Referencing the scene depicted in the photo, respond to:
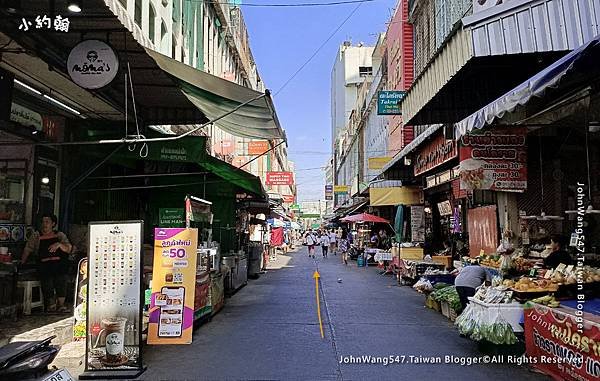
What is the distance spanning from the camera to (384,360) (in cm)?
712

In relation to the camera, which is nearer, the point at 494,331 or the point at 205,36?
the point at 494,331

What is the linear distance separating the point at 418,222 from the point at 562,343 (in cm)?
1480

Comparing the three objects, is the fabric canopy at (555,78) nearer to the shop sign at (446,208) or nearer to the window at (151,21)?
the shop sign at (446,208)

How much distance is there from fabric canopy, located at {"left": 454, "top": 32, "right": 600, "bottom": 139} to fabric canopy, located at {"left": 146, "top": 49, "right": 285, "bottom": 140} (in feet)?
10.6

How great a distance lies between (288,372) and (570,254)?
5365mm

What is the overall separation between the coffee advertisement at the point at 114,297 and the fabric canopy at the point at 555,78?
462cm

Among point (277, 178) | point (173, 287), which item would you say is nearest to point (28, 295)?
point (173, 287)

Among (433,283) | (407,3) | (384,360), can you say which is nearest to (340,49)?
(407,3)

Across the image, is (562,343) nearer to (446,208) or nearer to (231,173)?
(231,173)

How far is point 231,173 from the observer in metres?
12.4

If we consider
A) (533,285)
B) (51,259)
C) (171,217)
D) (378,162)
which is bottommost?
(533,285)

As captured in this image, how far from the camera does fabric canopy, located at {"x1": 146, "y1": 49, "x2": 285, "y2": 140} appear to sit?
7234mm

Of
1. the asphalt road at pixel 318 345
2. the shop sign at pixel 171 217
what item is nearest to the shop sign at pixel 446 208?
the asphalt road at pixel 318 345

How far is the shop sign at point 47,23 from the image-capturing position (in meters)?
6.56
